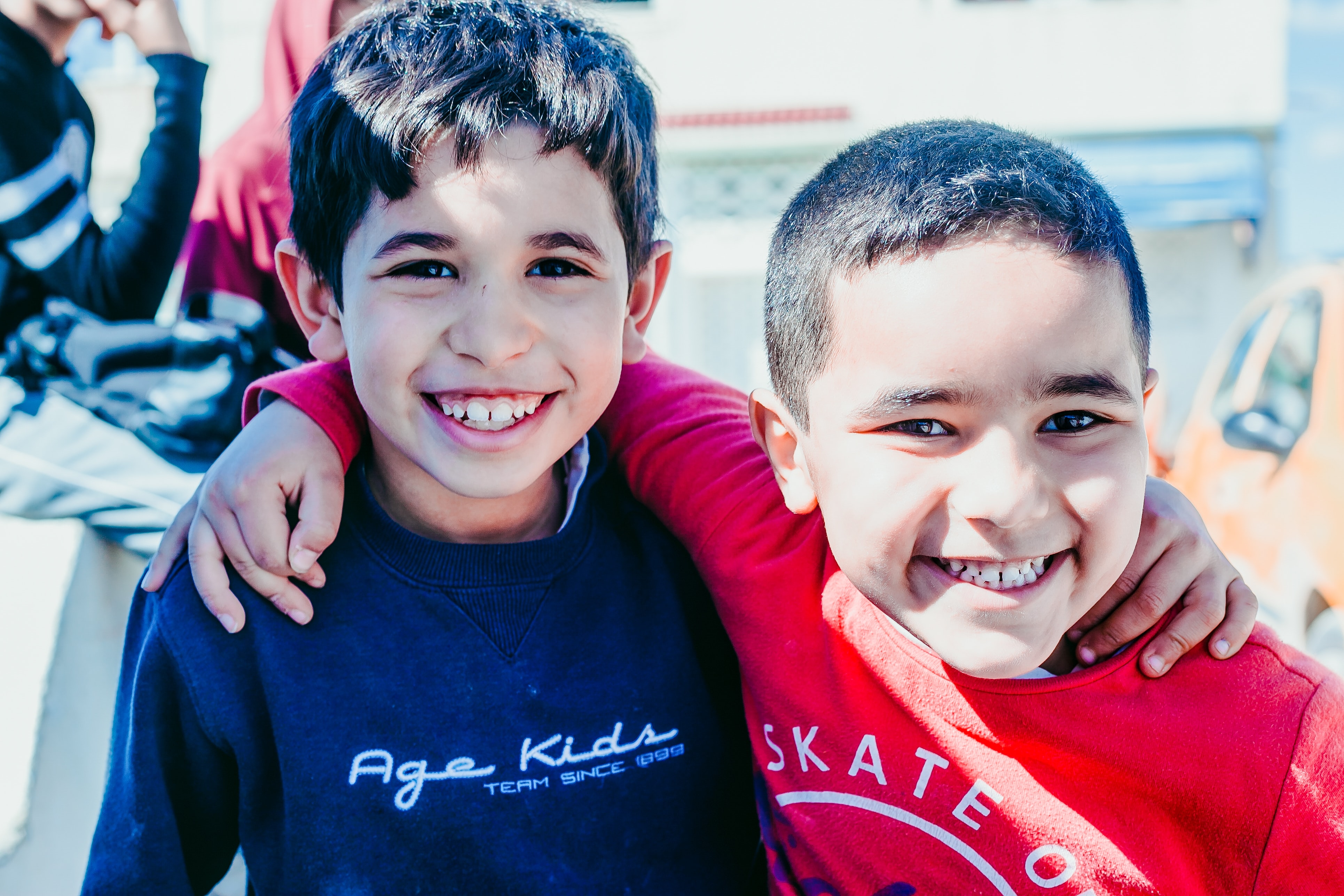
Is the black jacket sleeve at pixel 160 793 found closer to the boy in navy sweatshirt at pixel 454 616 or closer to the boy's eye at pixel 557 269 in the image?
the boy in navy sweatshirt at pixel 454 616

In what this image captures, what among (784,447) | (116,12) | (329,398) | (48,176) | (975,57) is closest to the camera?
(784,447)

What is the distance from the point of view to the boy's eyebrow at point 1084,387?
1127 millimetres

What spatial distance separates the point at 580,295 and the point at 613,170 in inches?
8.9

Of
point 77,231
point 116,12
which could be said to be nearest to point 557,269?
point 77,231

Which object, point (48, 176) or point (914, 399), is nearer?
point (914, 399)

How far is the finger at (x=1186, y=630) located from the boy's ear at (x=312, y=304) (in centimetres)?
118

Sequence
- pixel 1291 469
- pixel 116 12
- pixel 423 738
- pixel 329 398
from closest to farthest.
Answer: pixel 423 738, pixel 329 398, pixel 116 12, pixel 1291 469

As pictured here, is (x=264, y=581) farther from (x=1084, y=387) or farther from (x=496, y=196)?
(x=1084, y=387)

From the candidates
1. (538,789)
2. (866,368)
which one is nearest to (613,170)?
(866,368)

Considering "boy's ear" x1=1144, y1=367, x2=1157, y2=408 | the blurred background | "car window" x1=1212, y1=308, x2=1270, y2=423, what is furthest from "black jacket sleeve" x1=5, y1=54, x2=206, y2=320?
the blurred background

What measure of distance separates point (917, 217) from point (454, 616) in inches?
32.4

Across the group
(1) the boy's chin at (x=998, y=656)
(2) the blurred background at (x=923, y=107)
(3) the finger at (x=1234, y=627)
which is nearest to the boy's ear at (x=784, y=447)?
(1) the boy's chin at (x=998, y=656)

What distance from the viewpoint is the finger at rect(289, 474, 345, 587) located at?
1.34m

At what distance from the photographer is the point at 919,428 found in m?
1.22
